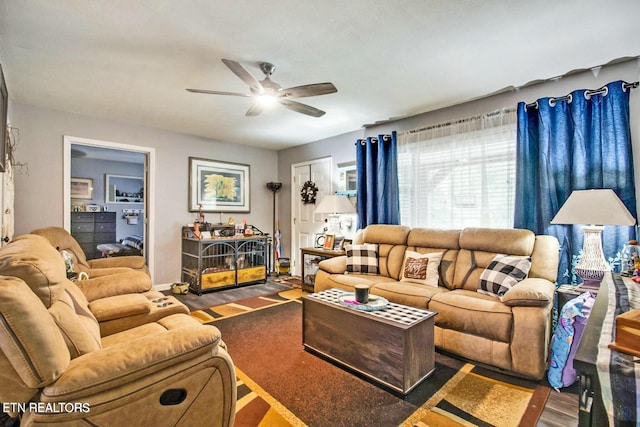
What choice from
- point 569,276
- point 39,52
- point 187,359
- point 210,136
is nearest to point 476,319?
point 569,276

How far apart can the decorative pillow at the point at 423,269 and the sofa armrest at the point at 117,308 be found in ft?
7.75

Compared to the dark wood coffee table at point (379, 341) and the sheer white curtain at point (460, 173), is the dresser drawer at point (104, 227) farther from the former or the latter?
the sheer white curtain at point (460, 173)

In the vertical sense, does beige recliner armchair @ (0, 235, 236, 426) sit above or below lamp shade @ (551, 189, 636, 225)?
below

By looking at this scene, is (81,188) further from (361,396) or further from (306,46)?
(361,396)

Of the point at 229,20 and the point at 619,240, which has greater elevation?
the point at 229,20

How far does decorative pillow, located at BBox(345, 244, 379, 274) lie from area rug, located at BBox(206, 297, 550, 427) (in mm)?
1193

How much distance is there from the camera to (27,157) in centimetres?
349

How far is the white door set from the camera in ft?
16.7

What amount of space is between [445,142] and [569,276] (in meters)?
1.83

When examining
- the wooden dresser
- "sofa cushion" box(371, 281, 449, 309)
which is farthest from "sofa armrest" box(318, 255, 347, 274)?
the wooden dresser

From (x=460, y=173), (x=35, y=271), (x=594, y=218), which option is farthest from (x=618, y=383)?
(x=460, y=173)

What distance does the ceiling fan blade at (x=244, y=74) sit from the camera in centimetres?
204

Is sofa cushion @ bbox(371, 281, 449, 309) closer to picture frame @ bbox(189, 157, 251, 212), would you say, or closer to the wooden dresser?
picture frame @ bbox(189, 157, 251, 212)

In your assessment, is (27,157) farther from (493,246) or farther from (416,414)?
(493,246)
